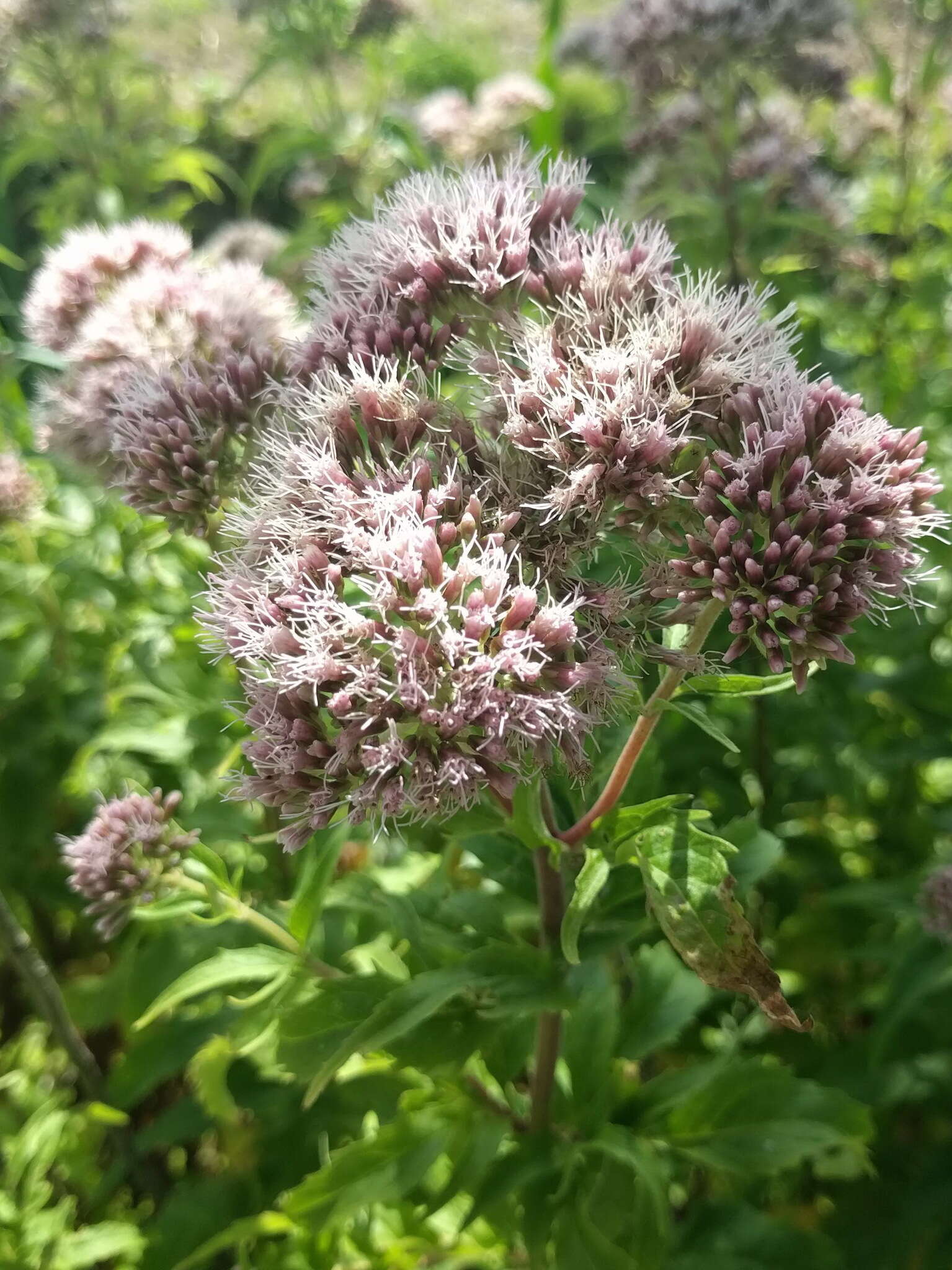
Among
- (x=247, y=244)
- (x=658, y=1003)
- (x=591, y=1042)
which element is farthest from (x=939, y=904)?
(x=247, y=244)

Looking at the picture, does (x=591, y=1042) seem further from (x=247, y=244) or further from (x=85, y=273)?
(x=247, y=244)

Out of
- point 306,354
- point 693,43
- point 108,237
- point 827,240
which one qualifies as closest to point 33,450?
point 108,237

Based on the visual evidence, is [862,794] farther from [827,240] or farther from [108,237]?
[108,237]

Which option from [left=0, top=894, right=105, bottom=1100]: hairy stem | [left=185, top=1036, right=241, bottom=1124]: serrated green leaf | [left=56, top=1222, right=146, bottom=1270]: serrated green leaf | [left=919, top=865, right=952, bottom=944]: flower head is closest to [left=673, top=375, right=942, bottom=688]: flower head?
[left=919, top=865, right=952, bottom=944]: flower head

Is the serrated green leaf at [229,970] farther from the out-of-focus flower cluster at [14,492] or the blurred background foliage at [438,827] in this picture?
the out-of-focus flower cluster at [14,492]

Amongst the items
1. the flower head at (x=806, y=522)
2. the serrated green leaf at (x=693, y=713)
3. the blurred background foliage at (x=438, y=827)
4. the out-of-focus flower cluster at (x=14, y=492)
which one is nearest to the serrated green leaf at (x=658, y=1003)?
the blurred background foliage at (x=438, y=827)
